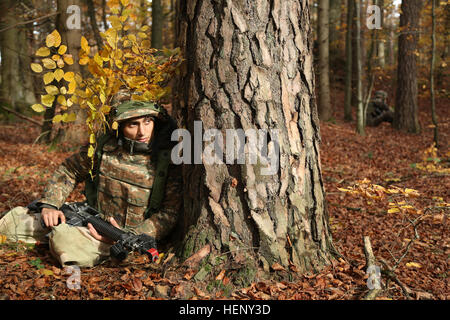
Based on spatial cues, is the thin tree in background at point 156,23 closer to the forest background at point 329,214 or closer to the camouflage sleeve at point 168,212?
the forest background at point 329,214

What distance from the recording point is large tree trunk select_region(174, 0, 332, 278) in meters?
2.54

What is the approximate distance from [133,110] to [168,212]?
917 millimetres

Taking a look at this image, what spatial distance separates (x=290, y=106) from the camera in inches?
104

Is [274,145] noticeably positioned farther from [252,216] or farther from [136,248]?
[136,248]

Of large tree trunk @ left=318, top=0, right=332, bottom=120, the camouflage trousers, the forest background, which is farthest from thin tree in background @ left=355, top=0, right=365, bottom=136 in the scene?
→ the camouflage trousers

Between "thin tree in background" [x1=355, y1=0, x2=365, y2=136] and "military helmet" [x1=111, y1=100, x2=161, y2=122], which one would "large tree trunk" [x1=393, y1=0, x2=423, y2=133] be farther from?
"military helmet" [x1=111, y1=100, x2=161, y2=122]

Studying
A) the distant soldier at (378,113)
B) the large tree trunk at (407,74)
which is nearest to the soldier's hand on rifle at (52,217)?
the large tree trunk at (407,74)

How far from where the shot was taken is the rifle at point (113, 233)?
108 inches

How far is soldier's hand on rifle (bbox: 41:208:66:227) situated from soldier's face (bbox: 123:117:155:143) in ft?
2.90

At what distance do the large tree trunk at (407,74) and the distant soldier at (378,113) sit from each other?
933 millimetres

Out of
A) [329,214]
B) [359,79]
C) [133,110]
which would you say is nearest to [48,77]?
[133,110]

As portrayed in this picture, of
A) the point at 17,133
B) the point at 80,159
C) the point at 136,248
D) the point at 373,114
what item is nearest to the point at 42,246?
the point at 80,159

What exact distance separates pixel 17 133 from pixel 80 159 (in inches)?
332

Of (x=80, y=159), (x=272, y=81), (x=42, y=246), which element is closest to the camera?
(x=272, y=81)
